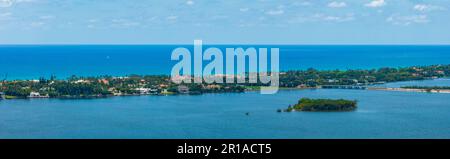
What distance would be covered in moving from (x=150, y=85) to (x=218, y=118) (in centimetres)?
700

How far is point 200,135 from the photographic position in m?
10.7

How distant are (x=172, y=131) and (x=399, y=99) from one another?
727cm

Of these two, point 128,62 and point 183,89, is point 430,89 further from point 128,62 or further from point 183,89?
point 128,62

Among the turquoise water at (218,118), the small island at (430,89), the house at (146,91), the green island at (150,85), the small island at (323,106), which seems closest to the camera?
the turquoise water at (218,118)

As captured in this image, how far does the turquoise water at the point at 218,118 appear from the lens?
36.2 ft

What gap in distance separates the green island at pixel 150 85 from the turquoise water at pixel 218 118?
99 cm

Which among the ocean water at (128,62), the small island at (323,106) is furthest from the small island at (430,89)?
the ocean water at (128,62)

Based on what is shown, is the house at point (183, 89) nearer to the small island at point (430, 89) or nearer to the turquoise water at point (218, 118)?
the turquoise water at point (218, 118)

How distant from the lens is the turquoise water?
11.0 meters

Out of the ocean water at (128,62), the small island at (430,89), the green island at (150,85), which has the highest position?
the ocean water at (128,62)

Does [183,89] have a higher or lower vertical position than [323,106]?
higher

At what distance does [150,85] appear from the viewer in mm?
19422

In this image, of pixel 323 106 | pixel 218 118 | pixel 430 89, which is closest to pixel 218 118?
pixel 218 118
